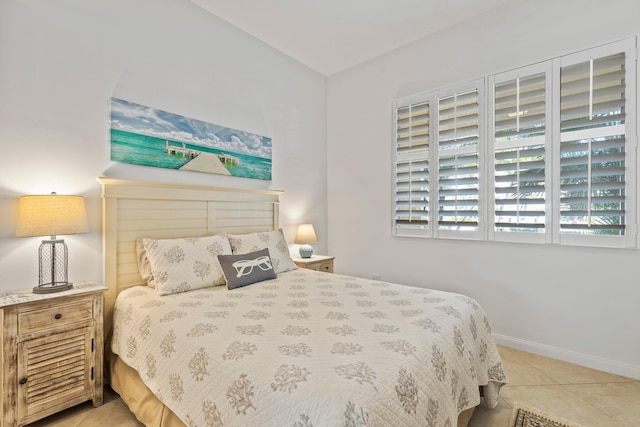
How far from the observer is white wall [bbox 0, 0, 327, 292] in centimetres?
190

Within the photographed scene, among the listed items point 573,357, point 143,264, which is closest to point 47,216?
point 143,264

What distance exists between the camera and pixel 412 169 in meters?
3.38

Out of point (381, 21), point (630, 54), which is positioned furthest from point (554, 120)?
point (381, 21)

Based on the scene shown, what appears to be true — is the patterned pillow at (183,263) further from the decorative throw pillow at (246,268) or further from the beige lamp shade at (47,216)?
the beige lamp shade at (47,216)

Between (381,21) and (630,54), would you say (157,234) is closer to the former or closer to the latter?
(381,21)

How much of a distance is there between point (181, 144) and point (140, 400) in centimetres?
188

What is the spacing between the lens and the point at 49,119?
6.64ft

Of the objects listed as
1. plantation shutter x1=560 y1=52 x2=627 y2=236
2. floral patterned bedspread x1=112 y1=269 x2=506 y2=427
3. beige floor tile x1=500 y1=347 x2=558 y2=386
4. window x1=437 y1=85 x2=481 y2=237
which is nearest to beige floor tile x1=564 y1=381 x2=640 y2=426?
beige floor tile x1=500 y1=347 x2=558 y2=386

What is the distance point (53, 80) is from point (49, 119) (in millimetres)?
259

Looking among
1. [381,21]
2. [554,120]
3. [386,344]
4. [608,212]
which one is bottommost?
[386,344]

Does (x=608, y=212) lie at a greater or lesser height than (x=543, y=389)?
greater

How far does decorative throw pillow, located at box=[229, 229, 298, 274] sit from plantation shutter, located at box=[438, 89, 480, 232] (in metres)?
1.61

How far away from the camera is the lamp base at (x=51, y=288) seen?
1806 mm

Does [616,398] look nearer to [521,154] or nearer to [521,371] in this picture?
[521,371]
